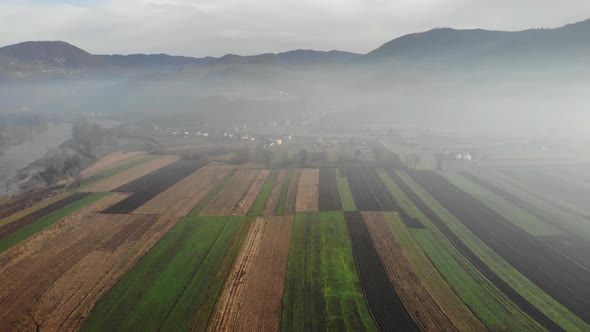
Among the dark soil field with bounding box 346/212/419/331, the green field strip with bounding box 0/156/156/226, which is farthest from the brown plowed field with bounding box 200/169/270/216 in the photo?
the green field strip with bounding box 0/156/156/226

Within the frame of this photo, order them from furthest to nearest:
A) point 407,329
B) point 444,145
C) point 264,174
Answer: point 444,145 → point 264,174 → point 407,329

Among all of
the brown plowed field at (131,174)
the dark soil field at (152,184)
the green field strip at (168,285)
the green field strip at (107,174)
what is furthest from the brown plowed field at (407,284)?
the green field strip at (107,174)

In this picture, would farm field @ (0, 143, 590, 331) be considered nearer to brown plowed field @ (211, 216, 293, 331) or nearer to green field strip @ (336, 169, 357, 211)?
brown plowed field @ (211, 216, 293, 331)

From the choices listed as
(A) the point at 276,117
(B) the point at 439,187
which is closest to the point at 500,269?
(B) the point at 439,187

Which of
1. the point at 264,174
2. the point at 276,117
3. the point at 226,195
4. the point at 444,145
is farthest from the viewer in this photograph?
the point at 276,117

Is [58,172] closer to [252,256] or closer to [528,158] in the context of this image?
[252,256]

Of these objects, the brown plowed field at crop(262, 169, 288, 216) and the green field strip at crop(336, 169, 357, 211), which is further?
the green field strip at crop(336, 169, 357, 211)
